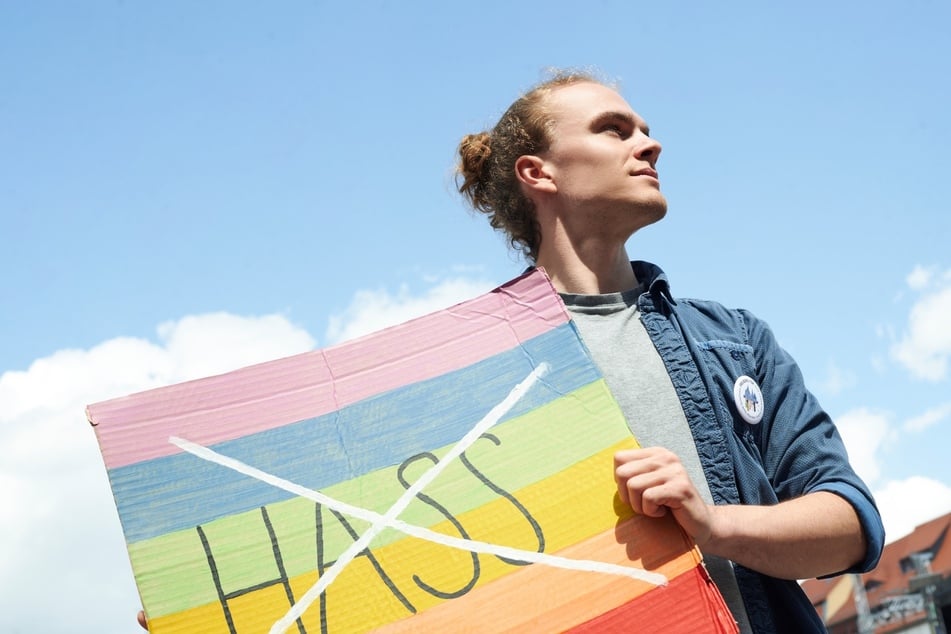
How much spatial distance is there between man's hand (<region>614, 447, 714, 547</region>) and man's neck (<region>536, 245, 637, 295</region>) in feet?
2.01

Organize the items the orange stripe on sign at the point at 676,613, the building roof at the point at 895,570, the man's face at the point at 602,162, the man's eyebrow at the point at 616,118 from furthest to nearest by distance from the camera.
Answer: the building roof at the point at 895,570 < the man's eyebrow at the point at 616,118 < the man's face at the point at 602,162 < the orange stripe on sign at the point at 676,613

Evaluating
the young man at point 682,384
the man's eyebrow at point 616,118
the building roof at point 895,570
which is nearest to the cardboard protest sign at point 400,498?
the young man at point 682,384

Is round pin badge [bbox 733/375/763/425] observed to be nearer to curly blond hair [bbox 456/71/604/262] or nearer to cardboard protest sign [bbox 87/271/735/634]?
cardboard protest sign [bbox 87/271/735/634]

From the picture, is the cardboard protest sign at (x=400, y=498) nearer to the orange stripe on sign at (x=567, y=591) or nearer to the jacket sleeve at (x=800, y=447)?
the orange stripe on sign at (x=567, y=591)

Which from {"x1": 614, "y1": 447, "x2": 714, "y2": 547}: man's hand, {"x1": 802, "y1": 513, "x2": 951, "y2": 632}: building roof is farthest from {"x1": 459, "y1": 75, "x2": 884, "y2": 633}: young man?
{"x1": 802, "y1": 513, "x2": 951, "y2": 632}: building roof

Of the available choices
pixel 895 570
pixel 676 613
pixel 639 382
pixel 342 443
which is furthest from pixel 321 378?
pixel 895 570

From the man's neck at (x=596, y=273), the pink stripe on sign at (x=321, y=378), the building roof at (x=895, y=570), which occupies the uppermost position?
the man's neck at (x=596, y=273)

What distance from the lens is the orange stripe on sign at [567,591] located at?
1.48 m

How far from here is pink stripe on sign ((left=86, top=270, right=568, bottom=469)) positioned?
173 cm

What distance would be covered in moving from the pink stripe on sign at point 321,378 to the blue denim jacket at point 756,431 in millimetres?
241

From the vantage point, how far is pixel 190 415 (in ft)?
5.76

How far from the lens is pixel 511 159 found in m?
2.42

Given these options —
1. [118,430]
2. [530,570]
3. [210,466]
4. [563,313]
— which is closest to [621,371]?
[563,313]

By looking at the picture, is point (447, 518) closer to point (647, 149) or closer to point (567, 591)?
point (567, 591)
